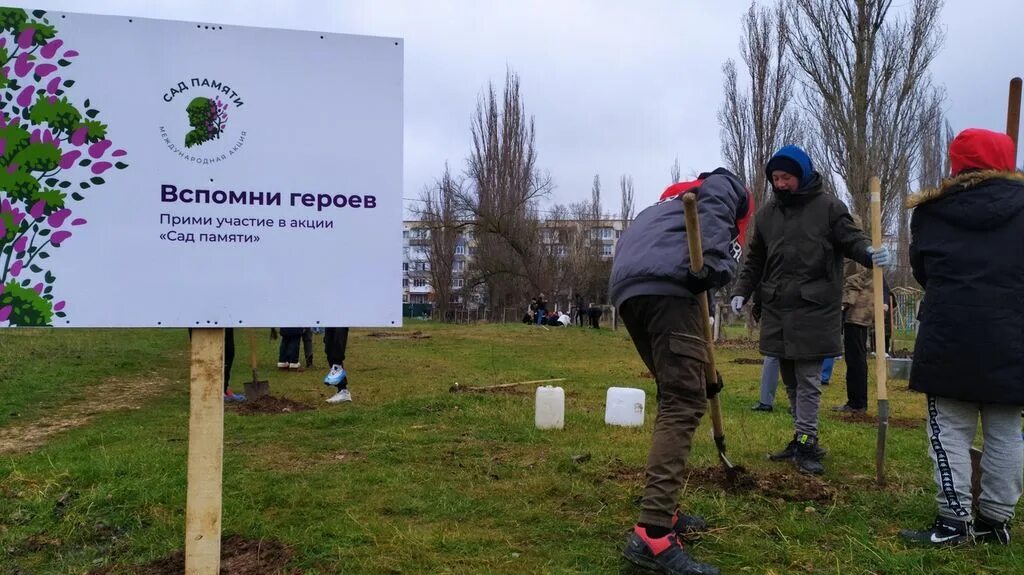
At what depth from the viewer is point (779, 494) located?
4023mm

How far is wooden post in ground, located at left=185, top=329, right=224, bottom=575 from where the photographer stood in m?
2.86

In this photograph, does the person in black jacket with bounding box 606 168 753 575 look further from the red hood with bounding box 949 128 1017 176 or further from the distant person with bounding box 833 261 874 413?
the distant person with bounding box 833 261 874 413

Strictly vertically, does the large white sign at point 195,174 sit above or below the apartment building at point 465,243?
below

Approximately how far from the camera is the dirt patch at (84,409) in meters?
5.96

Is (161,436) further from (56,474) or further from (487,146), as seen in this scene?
(487,146)

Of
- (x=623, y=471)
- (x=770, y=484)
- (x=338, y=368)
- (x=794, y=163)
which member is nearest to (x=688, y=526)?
(x=770, y=484)

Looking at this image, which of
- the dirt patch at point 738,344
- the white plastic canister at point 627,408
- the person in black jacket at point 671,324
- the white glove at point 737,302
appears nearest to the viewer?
the person in black jacket at point 671,324

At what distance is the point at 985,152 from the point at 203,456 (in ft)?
12.4

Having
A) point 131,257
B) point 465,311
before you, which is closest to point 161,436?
point 131,257

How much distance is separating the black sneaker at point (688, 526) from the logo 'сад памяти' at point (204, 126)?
261cm

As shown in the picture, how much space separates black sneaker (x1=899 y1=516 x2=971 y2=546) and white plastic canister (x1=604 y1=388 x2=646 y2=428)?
2.84 metres

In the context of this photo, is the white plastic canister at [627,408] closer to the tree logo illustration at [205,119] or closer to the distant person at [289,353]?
the tree logo illustration at [205,119]

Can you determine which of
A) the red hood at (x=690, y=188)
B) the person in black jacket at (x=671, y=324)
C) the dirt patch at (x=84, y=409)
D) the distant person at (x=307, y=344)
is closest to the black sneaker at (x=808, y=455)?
the person in black jacket at (x=671, y=324)

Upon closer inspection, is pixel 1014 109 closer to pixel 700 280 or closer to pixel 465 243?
pixel 700 280
